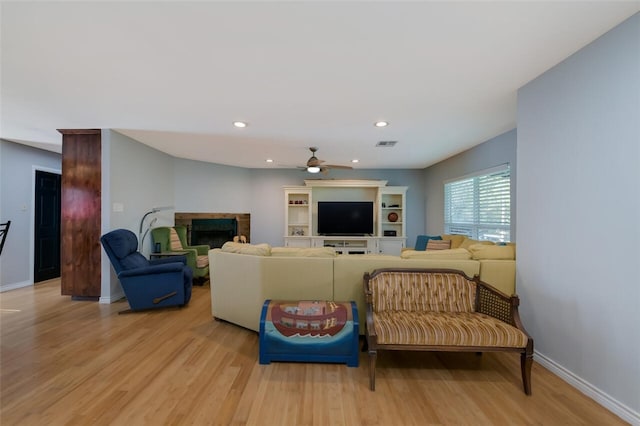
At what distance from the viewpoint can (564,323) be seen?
86.0 inches

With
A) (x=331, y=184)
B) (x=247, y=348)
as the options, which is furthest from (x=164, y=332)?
(x=331, y=184)

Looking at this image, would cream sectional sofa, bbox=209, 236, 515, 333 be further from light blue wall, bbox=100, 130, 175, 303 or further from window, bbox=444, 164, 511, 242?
light blue wall, bbox=100, 130, 175, 303

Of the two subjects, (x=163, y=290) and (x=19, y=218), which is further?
(x=19, y=218)

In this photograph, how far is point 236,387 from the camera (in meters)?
2.09

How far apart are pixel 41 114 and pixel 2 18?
2145 millimetres

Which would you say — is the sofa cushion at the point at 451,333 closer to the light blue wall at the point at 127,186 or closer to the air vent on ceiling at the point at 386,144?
the air vent on ceiling at the point at 386,144

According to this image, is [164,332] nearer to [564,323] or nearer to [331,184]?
[564,323]

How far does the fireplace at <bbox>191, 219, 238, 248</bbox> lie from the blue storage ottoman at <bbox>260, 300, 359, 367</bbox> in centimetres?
458

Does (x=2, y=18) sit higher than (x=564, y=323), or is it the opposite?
(x=2, y=18)

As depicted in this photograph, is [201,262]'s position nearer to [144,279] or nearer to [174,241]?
[174,241]

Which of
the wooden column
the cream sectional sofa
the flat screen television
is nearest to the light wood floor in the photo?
the cream sectional sofa

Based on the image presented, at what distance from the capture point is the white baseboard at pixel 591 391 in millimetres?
1739

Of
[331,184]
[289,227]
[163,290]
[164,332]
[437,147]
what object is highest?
[437,147]

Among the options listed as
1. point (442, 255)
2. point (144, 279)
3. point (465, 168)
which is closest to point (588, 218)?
point (442, 255)
